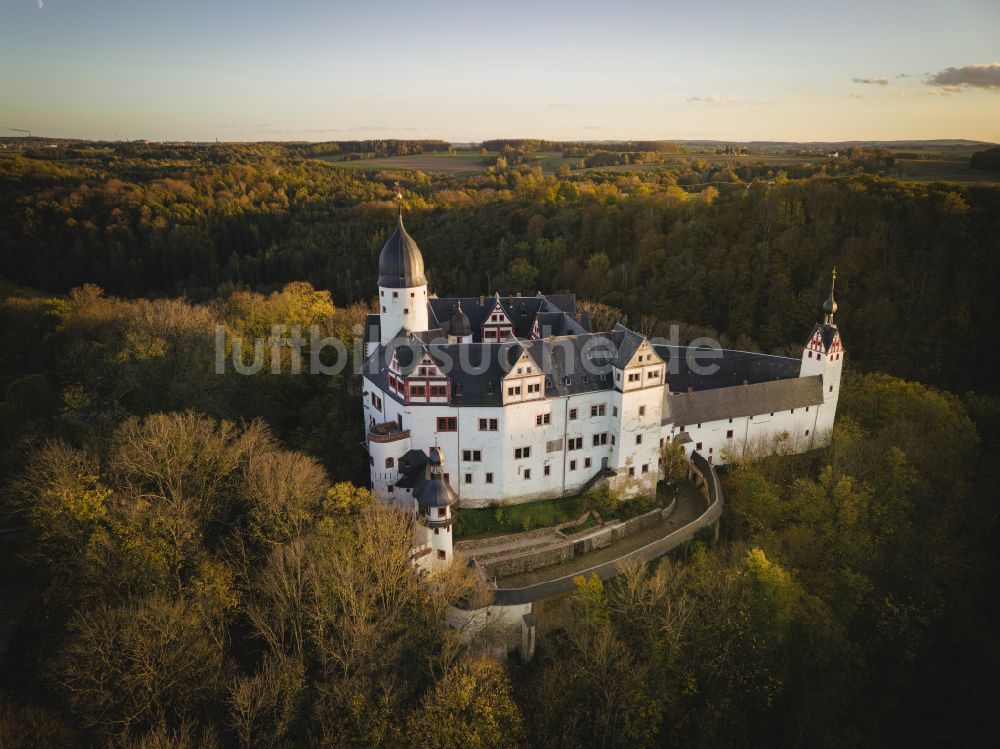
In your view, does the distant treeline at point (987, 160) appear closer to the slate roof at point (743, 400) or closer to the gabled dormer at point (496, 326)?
the slate roof at point (743, 400)

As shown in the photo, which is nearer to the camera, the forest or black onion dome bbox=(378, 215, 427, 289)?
the forest

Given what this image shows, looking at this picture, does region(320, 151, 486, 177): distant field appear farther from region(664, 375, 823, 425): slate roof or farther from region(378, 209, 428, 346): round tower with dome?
region(664, 375, 823, 425): slate roof

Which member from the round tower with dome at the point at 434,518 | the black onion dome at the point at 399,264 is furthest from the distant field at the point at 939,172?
the round tower with dome at the point at 434,518

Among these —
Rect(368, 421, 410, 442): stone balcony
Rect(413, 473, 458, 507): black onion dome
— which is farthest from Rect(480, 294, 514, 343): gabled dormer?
Rect(413, 473, 458, 507): black onion dome

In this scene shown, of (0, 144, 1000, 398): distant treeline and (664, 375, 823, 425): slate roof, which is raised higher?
(0, 144, 1000, 398): distant treeline

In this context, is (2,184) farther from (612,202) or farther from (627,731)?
(627,731)

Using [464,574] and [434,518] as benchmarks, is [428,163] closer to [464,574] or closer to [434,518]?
[434,518]

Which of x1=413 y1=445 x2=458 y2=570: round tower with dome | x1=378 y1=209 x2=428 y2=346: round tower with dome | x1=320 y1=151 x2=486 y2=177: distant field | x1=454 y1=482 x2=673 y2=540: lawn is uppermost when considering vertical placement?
x1=320 y1=151 x2=486 y2=177: distant field
